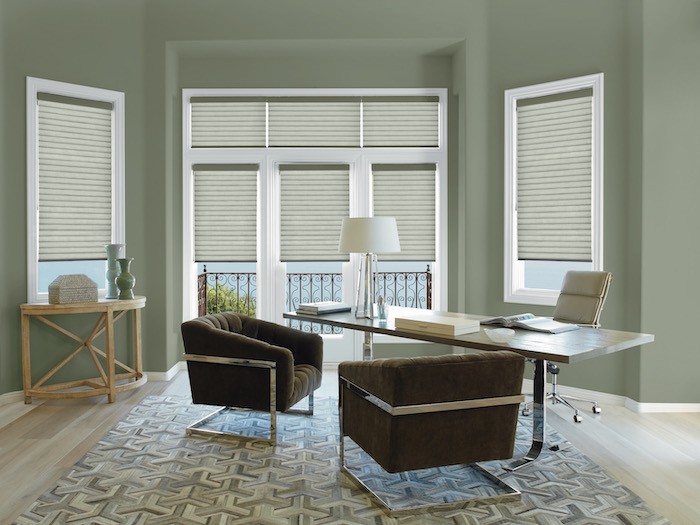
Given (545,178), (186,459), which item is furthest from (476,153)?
(186,459)

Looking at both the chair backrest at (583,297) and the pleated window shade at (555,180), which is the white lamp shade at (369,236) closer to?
the chair backrest at (583,297)

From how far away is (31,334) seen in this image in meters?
4.56

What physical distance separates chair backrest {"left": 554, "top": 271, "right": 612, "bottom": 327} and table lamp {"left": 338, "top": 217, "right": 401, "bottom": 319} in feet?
4.36

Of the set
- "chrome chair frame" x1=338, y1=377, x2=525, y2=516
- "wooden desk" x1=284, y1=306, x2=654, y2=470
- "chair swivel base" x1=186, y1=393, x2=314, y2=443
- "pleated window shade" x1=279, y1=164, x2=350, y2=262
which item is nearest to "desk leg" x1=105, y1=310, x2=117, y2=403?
"chair swivel base" x1=186, y1=393, x2=314, y2=443

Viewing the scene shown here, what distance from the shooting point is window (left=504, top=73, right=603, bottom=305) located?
4.53m

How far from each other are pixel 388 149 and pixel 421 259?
43.3 inches

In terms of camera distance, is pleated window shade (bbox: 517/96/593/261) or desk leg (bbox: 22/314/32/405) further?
pleated window shade (bbox: 517/96/593/261)

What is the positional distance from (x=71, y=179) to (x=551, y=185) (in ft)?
13.3

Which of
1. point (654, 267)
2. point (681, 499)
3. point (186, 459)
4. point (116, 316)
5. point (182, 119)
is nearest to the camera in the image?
point (681, 499)

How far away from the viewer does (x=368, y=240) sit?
12.4ft

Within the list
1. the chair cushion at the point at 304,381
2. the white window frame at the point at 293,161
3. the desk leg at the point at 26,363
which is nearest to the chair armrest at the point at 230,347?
the chair cushion at the point at 304,381

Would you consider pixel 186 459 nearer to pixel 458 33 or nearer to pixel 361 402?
pixel 361 402

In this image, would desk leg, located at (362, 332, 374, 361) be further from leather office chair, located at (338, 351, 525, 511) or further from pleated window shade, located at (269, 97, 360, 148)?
pleated window shade, located at (269, 97, 360, 148)

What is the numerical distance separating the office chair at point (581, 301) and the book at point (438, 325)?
111 cm
